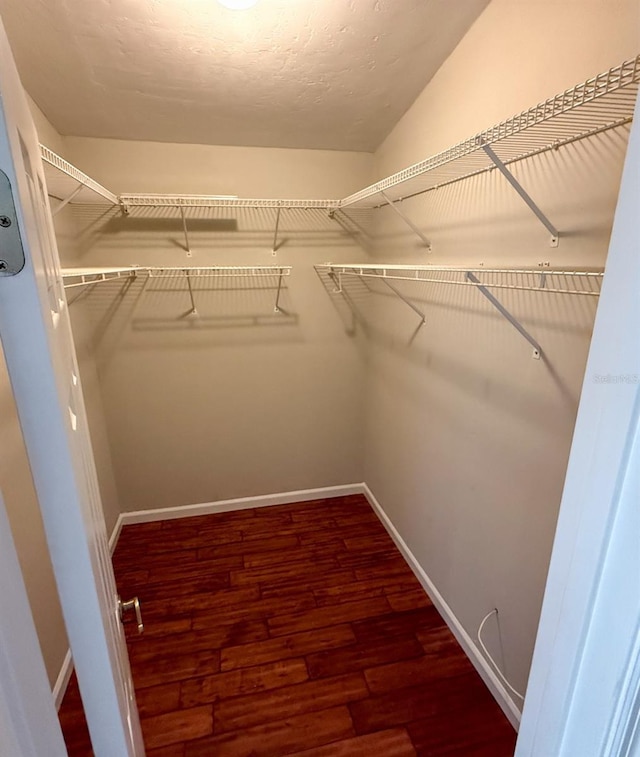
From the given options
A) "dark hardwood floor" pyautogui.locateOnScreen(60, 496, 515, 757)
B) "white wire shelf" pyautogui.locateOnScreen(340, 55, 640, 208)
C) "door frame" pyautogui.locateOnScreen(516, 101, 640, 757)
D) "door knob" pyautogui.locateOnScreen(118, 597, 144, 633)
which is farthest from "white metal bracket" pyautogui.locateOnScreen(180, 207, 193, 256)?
"door frame" pyautogui.locateOnScreen(516, 101, 640, 757)

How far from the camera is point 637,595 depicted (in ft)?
1.61

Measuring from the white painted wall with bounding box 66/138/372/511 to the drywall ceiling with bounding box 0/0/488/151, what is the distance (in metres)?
0.22

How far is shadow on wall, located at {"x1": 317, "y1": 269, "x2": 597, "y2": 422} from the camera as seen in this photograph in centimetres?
113

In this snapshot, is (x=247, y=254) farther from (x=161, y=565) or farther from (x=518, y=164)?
(x=161, y=565)

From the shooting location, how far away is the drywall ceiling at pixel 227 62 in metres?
1.31

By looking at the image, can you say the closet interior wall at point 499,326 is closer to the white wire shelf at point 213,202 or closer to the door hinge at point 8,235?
the white wire shelf at point 213,202

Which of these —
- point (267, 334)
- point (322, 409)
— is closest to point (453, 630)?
point (322, 409)

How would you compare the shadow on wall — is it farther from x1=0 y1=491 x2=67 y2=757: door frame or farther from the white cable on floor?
x1=0 y1=491 x2=67 y2=757: door frame

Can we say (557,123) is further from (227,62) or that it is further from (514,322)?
(227,62)

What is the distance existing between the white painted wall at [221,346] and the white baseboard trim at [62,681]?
1081 mm

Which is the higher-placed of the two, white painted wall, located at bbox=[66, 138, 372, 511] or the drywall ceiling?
the drywall ceiling

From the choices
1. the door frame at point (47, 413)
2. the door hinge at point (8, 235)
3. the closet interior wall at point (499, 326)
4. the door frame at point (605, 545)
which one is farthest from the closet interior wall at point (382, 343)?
the door hinge at point (8, 235)

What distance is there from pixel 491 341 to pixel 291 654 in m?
1.58

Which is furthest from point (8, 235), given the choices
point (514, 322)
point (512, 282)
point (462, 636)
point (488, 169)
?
point (462, 636)
